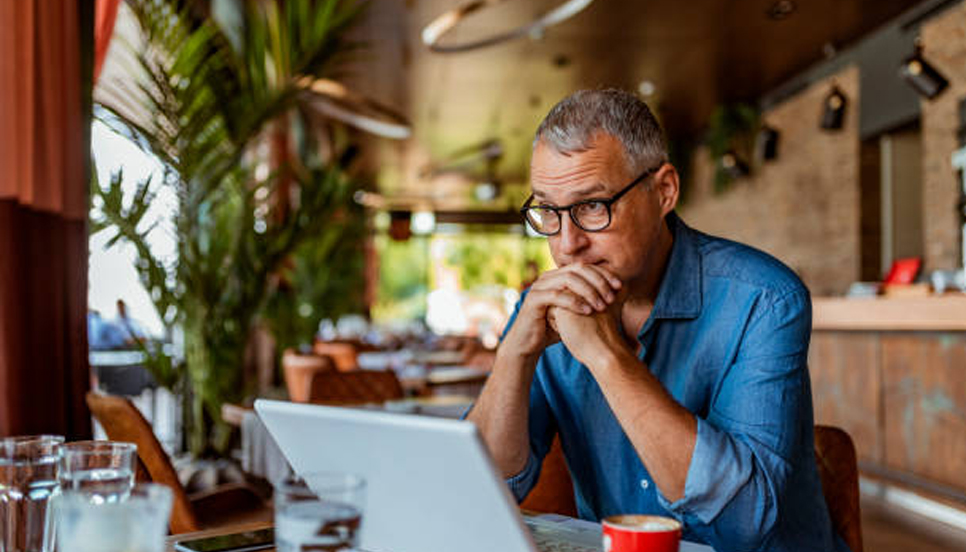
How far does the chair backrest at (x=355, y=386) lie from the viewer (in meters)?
3.91

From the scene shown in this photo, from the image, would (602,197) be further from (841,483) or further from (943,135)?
(943,135)

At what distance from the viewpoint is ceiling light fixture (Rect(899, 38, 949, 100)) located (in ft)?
22.3

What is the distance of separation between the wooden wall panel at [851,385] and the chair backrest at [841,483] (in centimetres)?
412

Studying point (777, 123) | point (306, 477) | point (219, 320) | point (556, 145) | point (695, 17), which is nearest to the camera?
point (306, 477)

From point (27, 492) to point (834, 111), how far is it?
832 cm

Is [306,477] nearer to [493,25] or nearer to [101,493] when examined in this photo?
[101,493]

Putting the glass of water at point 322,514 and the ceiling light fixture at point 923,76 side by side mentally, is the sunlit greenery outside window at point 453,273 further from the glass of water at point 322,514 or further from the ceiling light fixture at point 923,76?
the glass of water at point 322,514

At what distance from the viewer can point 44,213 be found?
2.71 meters

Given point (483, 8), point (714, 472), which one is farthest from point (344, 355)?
point (714, 472)

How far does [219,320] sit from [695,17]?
5300 millimetres

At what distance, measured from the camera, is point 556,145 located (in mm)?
1617

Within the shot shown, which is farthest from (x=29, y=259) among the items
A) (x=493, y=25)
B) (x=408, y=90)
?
(x=408, y=90)

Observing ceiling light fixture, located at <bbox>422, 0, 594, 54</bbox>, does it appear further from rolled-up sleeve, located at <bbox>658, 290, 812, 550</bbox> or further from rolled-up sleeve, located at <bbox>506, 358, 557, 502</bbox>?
rolled-up sleeve, located at <bbox>658, 290, 812, 550</bbox>

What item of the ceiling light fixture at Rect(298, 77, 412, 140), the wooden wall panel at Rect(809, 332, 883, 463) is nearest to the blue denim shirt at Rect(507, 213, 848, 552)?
the wooden wall panel at Rect(809, 332, 883, 463)
